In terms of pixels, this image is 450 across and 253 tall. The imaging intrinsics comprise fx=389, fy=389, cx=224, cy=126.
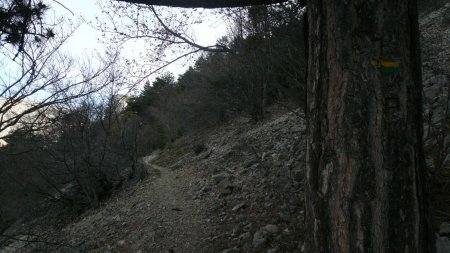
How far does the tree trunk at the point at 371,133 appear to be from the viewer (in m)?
1.67

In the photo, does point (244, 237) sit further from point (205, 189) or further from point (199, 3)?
point (199, 3)

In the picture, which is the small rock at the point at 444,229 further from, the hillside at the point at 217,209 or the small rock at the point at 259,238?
the small rock at the point at 259,238

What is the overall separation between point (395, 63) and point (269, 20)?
5704mm

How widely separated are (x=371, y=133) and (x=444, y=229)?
2579mm

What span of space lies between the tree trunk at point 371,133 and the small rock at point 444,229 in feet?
7.30

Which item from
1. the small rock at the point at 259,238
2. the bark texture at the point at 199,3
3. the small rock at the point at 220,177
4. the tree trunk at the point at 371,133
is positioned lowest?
the small rock at the point at 220,177

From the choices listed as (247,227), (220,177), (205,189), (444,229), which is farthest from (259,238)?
(220,177)

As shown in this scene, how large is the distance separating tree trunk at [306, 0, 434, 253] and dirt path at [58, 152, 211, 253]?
4.81 meters

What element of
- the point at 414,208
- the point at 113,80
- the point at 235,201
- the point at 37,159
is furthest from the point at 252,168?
the point at 37,159

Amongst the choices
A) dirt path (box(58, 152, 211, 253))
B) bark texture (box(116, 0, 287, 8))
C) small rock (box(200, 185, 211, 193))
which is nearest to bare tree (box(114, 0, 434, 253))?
bark texture (box(116, 0, 287, 8))

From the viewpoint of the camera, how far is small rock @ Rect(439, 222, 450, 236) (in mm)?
3611

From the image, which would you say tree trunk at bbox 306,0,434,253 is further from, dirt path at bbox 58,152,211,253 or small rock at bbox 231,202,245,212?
Result: small rock at bbox 231,202,245,212

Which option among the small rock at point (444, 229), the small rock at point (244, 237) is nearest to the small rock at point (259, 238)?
the small rock at point (244, 237)

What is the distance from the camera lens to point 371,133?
1.70 m
